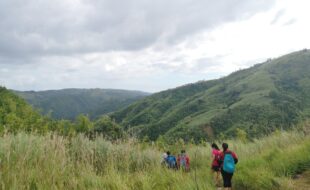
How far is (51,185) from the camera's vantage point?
4816 mm

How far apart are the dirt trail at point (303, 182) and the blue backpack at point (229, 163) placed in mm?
1207

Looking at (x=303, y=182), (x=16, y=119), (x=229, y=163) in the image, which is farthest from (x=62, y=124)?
(x=303, y=182)

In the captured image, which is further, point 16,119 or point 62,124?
point 62,124

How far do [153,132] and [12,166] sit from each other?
4564 inches

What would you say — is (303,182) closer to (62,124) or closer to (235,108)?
(62,124)

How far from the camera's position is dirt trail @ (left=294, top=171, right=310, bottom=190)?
5.64m

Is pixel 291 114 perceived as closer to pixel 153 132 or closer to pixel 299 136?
pixel 153 132

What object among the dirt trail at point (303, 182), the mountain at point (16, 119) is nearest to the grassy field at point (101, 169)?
the dirt trail at point (303, 182)

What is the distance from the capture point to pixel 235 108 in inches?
5030

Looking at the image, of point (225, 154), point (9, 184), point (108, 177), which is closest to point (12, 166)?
point (9, 184)

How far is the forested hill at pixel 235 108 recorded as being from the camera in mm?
107875

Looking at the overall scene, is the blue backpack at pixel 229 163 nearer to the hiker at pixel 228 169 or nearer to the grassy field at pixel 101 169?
the hiker at pixel 228 169

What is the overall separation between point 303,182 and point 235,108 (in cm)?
12525

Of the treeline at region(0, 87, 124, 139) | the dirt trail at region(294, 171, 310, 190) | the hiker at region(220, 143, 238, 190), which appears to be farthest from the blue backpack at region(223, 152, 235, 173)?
the treeline at region(0, 87, 124, 139)
